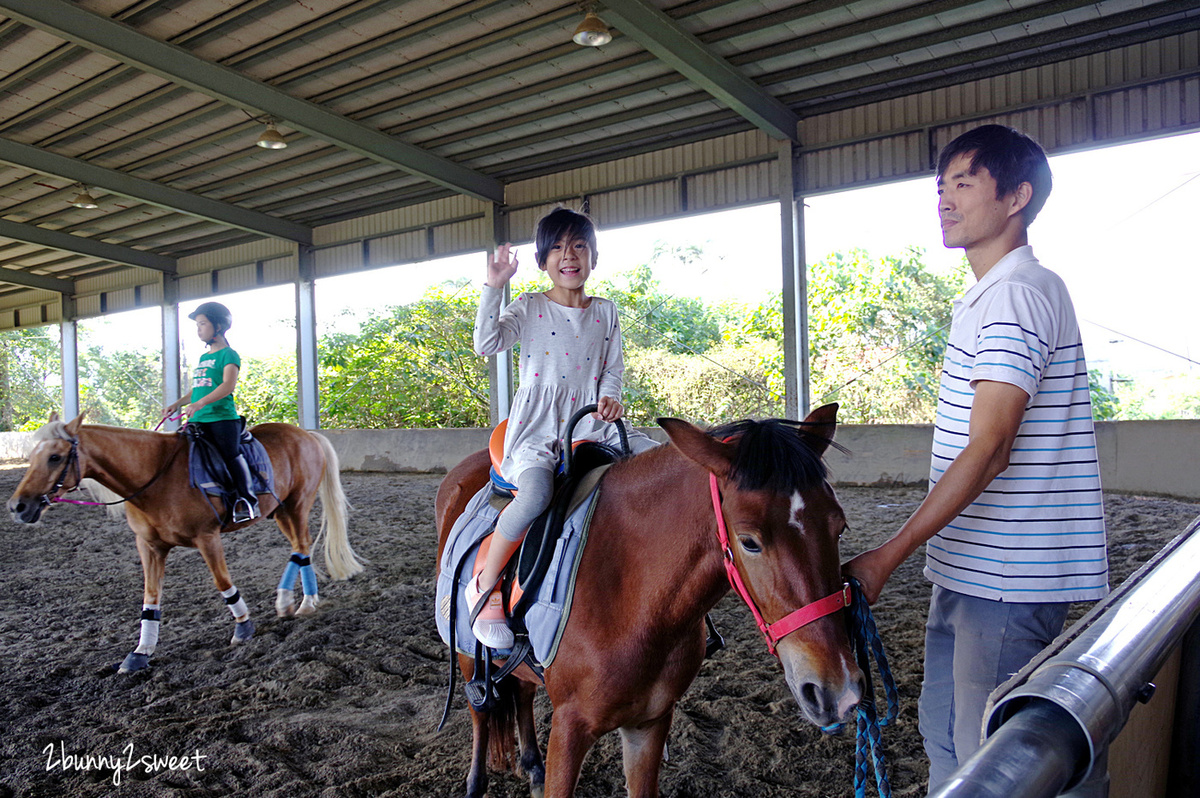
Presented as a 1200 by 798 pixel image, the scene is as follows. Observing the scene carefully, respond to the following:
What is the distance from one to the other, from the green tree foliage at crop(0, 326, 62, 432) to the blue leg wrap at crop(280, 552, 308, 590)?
2433 centimetres

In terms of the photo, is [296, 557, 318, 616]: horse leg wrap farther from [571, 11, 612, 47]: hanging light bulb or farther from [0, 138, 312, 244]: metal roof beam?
[0, 138, 312, 244]: metal roof beam

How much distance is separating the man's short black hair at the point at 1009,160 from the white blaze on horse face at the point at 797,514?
0.66 m

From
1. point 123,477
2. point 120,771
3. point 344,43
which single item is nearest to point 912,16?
point 344,43

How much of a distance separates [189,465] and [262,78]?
586 cm

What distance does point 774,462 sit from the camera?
1.28 metres

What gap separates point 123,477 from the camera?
400 cm

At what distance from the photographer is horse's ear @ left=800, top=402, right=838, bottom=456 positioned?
141 centimetres

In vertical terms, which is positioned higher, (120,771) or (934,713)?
(934,713)

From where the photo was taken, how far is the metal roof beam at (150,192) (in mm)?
9672

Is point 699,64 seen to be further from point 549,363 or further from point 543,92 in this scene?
point 549,363

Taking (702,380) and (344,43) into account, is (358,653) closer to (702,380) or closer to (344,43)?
(344,43)

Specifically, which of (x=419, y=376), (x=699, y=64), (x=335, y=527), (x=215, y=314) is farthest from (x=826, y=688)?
(x=419, y=376)

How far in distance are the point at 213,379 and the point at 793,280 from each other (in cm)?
685

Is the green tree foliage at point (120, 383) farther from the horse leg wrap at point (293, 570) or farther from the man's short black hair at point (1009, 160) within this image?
the man's short black hair at point (1009, 160)
